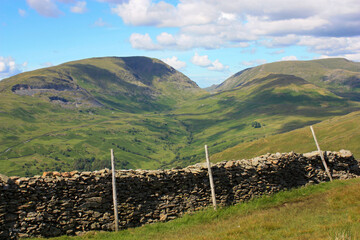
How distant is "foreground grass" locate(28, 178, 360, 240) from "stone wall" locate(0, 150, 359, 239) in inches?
31.0

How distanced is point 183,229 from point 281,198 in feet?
22.7

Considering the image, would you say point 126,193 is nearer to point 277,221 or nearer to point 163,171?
point 163,171

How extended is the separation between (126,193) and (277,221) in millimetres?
7281

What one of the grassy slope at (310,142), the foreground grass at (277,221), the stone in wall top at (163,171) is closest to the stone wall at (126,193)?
the stone in wall top at (163,171)

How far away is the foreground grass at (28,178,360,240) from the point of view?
10.6 m

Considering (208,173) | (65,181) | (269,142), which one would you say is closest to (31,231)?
(65,181)

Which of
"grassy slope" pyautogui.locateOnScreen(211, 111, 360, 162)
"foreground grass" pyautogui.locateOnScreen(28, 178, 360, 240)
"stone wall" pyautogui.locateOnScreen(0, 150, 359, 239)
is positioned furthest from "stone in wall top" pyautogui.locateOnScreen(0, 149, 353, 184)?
"grassy slope" pyautogui.locateOnScreen(211, 111, 360, 162)

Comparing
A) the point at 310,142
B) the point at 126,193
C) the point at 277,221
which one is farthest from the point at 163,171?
the point at 310,142

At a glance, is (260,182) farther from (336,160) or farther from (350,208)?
(336,160)

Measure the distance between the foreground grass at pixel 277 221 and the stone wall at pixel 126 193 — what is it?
2.58 ft

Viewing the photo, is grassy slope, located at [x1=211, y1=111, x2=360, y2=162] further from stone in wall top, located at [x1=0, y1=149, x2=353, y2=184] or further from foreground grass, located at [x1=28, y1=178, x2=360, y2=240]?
foreground grass, located at [x1=28, y1=178, x2=360, y2=240]

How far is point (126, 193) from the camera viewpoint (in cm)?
1530

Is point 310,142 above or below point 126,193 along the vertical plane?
below

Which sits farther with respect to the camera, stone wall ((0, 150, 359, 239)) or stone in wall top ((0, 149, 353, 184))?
stone in wall top ((0, 149, 353, 184))
